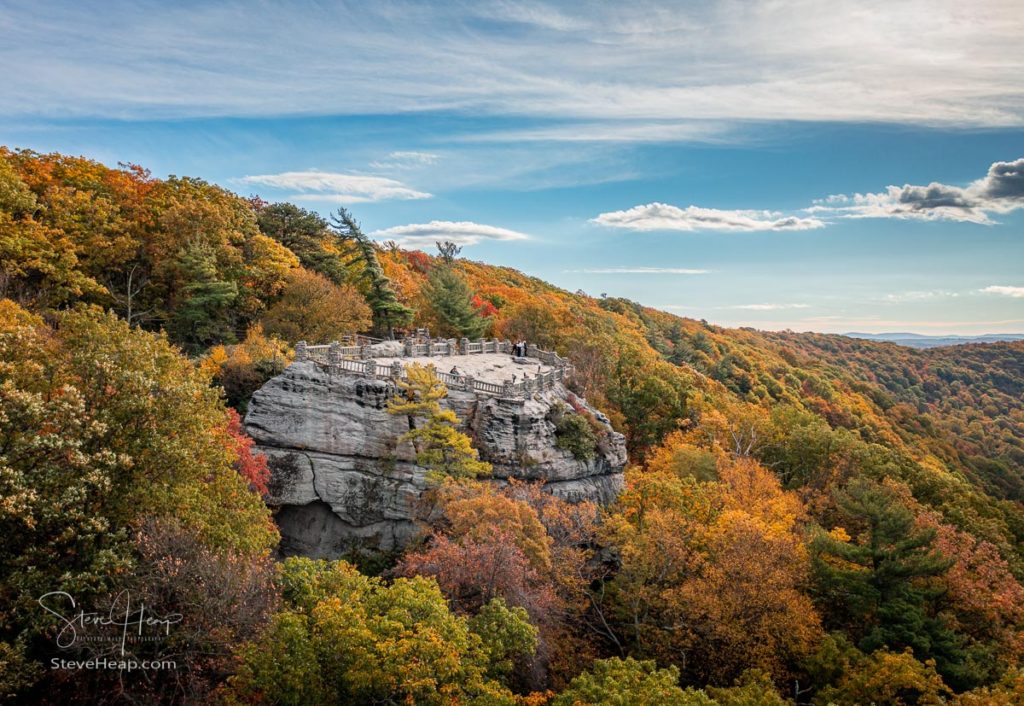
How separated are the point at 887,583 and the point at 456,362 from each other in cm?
2619

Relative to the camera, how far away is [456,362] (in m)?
39.2

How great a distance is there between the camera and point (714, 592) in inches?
963

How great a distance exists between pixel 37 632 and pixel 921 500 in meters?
49.7

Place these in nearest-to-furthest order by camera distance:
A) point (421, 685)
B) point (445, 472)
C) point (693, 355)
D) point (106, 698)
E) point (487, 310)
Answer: point (421, 685) < point (106, 698) < point (445, 472) < point (487, 310) < point (693, 355)

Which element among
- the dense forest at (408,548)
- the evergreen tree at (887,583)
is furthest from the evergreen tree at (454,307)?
the evergreen tree at (887,583)

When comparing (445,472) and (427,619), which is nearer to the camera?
(427,619)

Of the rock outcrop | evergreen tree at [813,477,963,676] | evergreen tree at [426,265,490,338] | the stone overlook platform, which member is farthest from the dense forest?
the stone overlook platform

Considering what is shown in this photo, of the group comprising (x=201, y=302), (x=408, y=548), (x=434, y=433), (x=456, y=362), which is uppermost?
(x=201, y=302)

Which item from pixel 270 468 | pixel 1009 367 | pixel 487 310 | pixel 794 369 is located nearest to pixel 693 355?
pixel 794 369

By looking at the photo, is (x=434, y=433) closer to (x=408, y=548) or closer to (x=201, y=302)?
(x=408, y=548)

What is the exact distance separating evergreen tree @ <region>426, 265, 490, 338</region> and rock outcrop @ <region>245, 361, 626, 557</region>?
17683 mm

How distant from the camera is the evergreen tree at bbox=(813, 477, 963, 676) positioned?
2281cm

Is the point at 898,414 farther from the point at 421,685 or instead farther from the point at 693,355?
the point at 421,685
